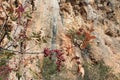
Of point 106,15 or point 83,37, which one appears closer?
point 83,37

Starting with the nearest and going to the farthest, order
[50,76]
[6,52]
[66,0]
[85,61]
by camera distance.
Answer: [6,52]
[50,76]
[85,61]
[66,0]

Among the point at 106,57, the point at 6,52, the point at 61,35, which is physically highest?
the point at 6,52

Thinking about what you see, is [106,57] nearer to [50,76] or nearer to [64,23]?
[64,23]

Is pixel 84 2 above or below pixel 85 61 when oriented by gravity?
above

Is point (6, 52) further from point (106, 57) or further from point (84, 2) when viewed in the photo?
point (84, 2)

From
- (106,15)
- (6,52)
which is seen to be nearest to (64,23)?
(106,15)

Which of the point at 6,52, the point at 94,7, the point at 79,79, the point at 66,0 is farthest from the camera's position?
the point at 94,7
